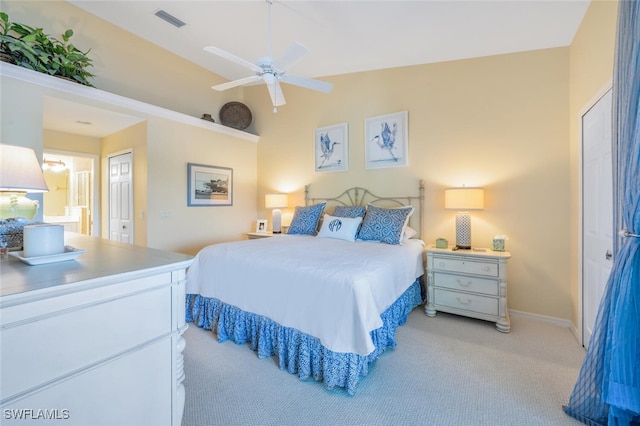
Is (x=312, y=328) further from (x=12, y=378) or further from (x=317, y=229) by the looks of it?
(x=317, y=229)

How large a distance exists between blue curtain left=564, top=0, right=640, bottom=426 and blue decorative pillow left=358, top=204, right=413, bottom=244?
1766 millimetres

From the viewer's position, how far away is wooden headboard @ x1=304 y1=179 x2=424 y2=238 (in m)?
3.63

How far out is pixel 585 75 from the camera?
2.40m

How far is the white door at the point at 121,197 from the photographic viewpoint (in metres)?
3.98

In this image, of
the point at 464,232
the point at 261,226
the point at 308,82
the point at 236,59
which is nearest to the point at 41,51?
the point at 236,59

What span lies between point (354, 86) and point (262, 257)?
10.1ft

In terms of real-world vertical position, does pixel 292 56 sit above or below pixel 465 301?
above

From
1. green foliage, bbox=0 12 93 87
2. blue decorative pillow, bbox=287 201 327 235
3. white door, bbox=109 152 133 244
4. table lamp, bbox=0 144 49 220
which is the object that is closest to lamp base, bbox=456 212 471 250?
blue decorative pillow, bbox=287 201 327 235

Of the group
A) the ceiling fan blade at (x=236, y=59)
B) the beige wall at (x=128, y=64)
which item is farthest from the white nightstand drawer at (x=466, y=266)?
the beige wall at (x=128, y=64)

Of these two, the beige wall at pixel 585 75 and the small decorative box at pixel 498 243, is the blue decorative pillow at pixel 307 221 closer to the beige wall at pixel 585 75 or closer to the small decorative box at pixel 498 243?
the small decorative box at pixel 498 243

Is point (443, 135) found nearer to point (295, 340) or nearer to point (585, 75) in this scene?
point (585, 75)

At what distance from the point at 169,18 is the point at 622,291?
469 centimetres

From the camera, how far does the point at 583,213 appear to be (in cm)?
251

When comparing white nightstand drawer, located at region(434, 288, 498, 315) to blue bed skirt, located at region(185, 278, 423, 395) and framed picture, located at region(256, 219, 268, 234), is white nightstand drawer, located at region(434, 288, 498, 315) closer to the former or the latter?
blue bed skirt, located at region(185, 278, 423, 395)
